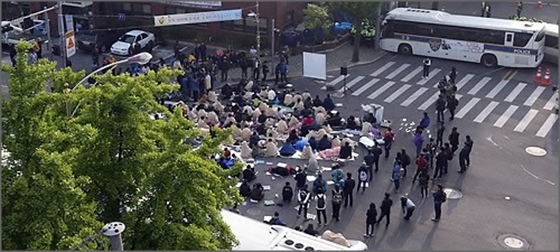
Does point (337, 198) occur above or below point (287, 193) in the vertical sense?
above

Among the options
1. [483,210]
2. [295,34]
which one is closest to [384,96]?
[295,34]

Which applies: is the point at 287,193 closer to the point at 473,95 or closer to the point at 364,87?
the point at 364,87

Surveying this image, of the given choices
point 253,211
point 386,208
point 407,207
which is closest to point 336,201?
point 386,208

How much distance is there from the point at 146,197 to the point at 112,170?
92cm

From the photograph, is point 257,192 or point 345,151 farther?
point 345,151

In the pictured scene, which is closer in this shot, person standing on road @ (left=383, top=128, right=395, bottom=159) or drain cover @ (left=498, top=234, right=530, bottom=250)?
drain cover @ (left=498, top=234, right=530, bottom=250)

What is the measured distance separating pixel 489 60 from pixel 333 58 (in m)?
7.71

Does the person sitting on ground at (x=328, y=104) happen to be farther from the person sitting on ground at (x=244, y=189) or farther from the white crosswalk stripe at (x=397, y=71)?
the person sitting on ground at (x=244, y=189)

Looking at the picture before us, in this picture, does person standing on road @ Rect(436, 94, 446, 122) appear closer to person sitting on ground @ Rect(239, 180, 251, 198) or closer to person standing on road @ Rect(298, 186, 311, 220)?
person standing on road @ Rect(298, 186, 311, 220)

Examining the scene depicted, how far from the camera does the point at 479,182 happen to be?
25281 mm

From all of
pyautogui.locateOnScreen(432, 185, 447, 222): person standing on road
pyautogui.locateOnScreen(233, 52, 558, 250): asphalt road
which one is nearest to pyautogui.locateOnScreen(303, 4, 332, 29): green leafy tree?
pyautogui.locateOnScreen(233, 52, 558, 250): asphalt road

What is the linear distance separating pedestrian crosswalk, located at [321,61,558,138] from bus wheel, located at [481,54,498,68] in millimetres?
1518

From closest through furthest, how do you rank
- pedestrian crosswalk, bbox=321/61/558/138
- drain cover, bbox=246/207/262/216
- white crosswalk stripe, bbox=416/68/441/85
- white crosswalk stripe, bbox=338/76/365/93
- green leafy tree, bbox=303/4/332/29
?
drain cover, bbox=246/207/262/216 < pedestrian crosswalk, bbox=321/61/558/138 < white crosswalk stripe, bbox=338/76/365/93 < white crosswalk stripe, bbox=416/68/441/85 < green leafy tree, bbox=303/4/332/29

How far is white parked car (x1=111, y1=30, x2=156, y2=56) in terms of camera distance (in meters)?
37.8
